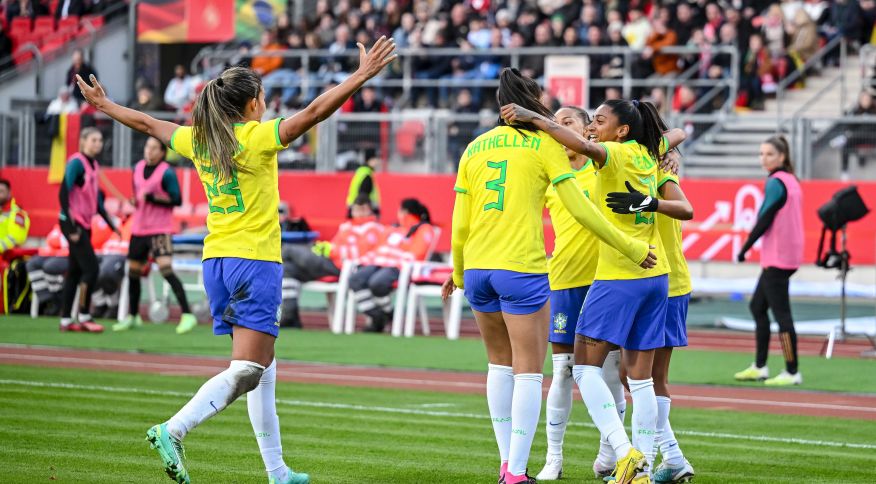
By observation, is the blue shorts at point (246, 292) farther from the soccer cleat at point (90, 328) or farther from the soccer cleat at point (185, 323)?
the soccer cleat at point (185, 323)

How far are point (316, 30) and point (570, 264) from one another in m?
25.1

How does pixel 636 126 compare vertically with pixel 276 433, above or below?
above

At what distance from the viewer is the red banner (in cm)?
2308

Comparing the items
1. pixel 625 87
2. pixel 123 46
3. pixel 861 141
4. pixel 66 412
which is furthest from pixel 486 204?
pixel 123 46

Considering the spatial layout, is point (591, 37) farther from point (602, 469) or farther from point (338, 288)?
point (602, 469)

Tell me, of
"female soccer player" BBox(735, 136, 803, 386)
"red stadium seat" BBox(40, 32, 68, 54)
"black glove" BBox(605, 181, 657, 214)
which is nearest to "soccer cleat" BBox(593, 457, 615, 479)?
"black glove" BBox(605, 181, 657, 214)

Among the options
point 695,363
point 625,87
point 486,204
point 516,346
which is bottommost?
point 695,363

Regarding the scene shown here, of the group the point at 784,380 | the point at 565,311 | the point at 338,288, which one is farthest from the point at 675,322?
the point at 338,288

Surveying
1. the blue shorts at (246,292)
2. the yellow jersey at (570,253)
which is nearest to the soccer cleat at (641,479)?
the yellow jersey at (570,253)

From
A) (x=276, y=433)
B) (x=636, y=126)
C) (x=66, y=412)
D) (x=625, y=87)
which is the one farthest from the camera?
(x=625, y=87)

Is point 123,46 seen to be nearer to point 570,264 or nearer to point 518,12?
point 518,12

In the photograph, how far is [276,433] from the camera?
7.58 meters

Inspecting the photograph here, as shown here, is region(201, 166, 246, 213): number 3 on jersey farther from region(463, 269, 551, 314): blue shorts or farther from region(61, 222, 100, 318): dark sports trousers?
region(61, 222, 100, 318): dark sports trousers

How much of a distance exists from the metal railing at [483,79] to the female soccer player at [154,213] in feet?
34.7
